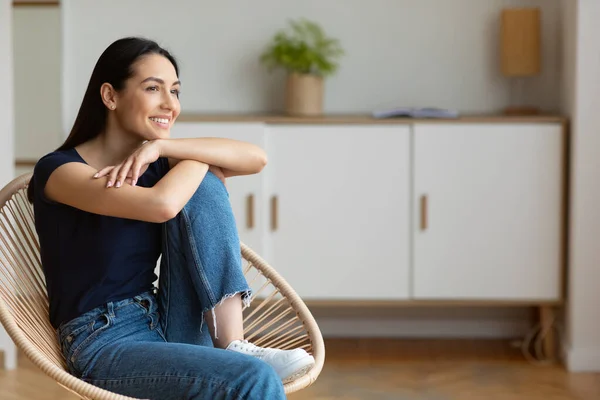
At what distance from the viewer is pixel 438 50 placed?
4035mm

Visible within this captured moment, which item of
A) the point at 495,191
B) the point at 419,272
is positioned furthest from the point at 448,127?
the point at 419,272

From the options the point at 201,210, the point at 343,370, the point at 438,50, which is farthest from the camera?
the point at 438,50

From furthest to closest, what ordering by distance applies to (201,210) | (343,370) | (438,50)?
(438,50) → (343,370) → (201,210)

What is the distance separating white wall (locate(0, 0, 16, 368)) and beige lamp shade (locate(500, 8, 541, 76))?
195 centimetres

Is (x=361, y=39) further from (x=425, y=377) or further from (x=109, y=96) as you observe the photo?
(x=109, y=96)

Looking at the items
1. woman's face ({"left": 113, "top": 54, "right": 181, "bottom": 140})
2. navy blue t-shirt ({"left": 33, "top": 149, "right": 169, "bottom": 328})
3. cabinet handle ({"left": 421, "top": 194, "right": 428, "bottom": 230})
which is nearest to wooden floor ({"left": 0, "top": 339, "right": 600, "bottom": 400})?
cabinet handle ({"left": 421, "top": 194, "right": 428, "bottom": 230})

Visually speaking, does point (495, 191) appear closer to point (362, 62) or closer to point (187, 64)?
point (362, 62)

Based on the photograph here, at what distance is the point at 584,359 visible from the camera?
3.59 metres

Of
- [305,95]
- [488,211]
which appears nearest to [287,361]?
[488,211]

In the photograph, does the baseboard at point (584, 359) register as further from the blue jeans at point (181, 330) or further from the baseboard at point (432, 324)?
the blue jeans at point (181, 330)

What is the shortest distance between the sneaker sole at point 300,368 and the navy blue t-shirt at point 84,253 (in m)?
0.38

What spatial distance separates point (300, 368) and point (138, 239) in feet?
1.50

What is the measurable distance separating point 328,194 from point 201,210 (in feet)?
5.54

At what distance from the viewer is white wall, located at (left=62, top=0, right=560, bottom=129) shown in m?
4.02
